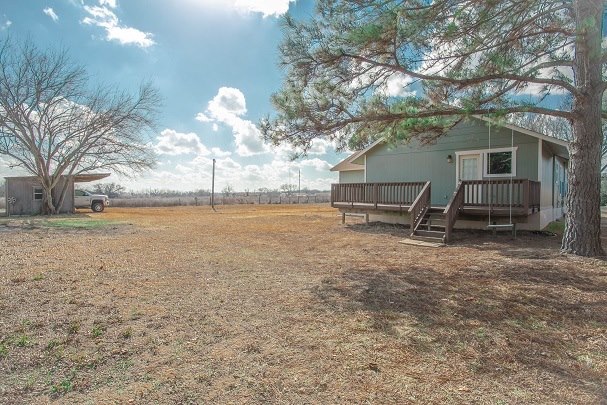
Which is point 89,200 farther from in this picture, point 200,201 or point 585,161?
point 585,161

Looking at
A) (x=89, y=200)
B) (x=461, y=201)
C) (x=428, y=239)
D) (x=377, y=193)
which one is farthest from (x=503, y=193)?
(x=89, y=200)

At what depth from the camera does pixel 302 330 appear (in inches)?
132

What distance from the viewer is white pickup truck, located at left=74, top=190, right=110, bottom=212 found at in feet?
80.0

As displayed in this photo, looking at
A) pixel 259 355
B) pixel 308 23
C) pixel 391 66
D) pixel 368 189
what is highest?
pixel 308 23

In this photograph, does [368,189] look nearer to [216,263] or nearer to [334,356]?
[216,263]

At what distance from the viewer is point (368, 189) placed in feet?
41.4

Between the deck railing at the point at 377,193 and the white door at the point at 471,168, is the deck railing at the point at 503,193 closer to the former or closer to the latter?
the white door at the point at 471,168

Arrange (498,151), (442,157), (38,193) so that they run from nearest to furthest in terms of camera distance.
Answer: (498,151), (442,157), (38,193)

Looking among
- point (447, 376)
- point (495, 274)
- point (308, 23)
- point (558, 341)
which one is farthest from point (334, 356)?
point (308, 23)

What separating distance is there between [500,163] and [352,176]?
11.5 m

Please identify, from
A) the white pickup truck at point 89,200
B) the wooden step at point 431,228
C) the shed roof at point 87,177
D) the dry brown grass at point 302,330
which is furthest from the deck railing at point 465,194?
the white pickup truck at point 89,200

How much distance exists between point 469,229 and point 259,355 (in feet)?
32.8

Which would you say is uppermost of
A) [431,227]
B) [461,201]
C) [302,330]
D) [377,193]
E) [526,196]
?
[377,193]

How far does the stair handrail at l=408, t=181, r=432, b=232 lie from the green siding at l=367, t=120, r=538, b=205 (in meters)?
1.37
